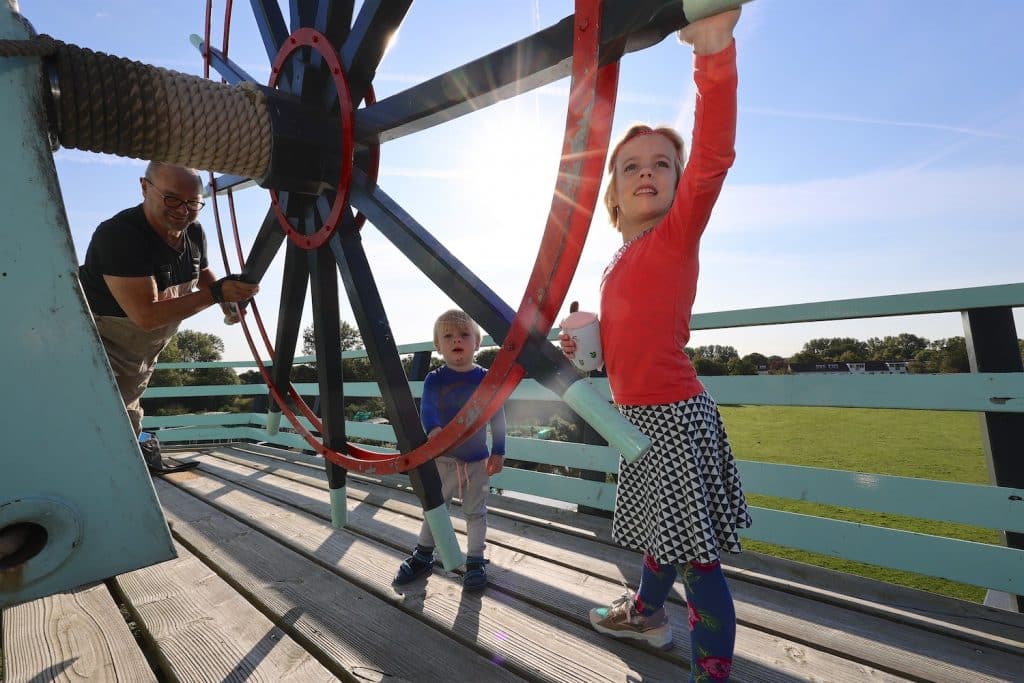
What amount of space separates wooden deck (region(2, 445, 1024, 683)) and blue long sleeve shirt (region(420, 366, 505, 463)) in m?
0.42

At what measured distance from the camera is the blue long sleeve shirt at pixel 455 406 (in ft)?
6.37

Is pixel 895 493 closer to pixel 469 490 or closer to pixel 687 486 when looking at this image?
pixel 687 486

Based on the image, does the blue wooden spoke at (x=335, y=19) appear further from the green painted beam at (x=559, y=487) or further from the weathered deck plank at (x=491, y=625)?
the green painted beam at (x=559, y=487)

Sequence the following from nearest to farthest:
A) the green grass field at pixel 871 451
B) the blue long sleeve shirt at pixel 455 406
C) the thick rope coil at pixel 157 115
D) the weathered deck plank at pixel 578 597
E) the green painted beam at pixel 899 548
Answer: the thick rope coil at pixel 157 115 → the weathered deck plank at pixel 578 597 → the green painted beam at pixel 899 548 → the blue long sleeve shirt at pixel 455 406 → the green grass field at pixel 871 451

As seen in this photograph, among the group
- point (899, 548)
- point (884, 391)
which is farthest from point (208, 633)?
point (884, 391)

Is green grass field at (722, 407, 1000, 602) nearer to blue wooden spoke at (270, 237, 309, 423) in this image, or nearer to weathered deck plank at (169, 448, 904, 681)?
weathered deck plank at (169, 448, 904, 681)

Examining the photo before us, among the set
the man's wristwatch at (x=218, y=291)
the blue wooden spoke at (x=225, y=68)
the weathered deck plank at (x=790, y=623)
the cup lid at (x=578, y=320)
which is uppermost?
the blue wooden spoke at (x=225, y=68)

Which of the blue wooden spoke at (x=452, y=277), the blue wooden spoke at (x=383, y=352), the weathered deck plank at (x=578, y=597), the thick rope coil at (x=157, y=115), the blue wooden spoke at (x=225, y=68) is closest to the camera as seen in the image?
the blue wooden spoke at (x=452, y=277)

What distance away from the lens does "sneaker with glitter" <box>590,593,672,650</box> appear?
1328mm

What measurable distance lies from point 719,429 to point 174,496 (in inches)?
123

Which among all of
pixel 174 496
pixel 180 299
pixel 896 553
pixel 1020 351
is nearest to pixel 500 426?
pixel 180 299

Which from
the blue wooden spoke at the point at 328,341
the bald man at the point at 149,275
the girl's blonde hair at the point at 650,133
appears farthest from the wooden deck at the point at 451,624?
the girl's blonde hair at the point at 650,133

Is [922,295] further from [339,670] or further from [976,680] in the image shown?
[339,670]

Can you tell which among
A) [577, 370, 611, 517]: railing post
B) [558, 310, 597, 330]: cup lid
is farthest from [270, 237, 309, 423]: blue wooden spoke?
[577, 370, 611, 517]: railing post
